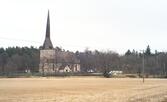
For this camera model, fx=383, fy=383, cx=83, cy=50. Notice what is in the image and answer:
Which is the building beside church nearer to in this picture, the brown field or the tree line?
the tree line

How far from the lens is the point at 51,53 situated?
636 feet

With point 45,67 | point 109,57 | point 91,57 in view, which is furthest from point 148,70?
point 45,67

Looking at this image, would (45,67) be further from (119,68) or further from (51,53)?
(119,68)

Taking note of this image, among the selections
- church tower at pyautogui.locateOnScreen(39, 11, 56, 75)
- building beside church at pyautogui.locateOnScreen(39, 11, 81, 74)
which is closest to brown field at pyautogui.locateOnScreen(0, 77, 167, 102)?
church tower at pyautogui.locateOnScreen(39, 11, 56, 75)

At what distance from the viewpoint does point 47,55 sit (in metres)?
190

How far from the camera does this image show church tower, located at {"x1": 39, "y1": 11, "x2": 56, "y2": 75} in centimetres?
17638

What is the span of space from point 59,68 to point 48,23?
23.9 meters

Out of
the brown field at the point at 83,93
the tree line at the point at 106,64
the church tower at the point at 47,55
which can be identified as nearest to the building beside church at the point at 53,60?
the church tower at the point at 47,55

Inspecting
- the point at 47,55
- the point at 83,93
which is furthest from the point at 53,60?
the point at 83,93

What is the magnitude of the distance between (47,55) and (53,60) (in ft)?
23.3

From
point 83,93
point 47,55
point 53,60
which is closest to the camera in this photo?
point 83,93

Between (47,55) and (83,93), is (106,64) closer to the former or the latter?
(47,55)

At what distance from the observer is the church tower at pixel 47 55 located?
176375 millimetres

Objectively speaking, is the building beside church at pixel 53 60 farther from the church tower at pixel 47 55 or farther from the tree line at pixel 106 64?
the tree line at pixel 106 64
